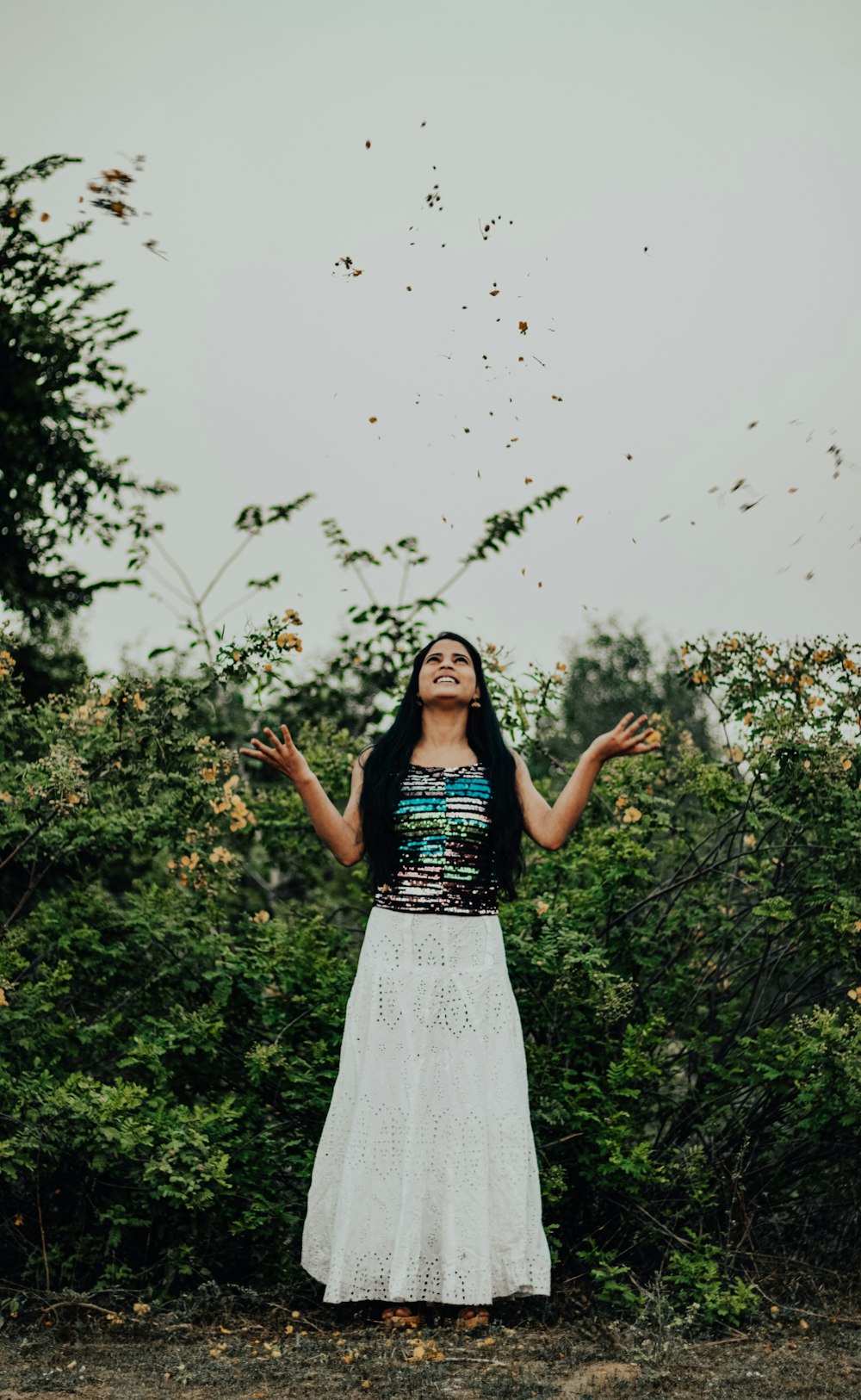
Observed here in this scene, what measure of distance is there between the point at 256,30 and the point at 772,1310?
5.87 metres

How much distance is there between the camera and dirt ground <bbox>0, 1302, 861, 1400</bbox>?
2975 mm

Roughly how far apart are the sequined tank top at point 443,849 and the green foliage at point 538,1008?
1.85ft

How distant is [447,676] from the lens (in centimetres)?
375

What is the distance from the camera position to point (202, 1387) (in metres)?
3.02

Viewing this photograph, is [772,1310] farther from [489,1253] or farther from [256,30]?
[256,30]

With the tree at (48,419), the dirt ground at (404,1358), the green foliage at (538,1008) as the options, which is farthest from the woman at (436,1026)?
the tree at (48,419)

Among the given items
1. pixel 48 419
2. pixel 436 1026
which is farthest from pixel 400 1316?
pixel 48 419

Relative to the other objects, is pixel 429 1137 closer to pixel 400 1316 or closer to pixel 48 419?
pixel 400 1316

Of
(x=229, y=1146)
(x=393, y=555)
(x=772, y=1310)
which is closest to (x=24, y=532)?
(x=393, y=555)

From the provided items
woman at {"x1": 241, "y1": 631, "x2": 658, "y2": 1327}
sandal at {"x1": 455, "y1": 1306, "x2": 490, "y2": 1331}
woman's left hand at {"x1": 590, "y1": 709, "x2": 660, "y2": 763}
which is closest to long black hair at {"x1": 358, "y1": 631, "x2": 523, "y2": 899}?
woman at {"x1": 241, "y1": 631, "x2": 658, "y2": 1327}

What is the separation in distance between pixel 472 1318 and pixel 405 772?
5.17 ft

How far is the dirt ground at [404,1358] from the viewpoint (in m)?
2.97

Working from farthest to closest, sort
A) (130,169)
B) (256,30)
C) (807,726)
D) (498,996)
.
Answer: (256,30) → (130,169) → (807,726) → (498,996)

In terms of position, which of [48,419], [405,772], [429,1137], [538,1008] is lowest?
[429,1137]
